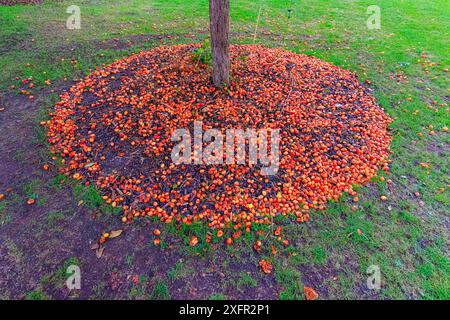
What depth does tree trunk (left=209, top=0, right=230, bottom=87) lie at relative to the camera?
Result: 400 centimetres

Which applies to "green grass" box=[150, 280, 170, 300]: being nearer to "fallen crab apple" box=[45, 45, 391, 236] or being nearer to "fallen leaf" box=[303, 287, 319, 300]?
"fallen crab apple" box=[45, 45, 391, 236]

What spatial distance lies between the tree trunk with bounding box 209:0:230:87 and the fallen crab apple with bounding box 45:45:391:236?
0.21m

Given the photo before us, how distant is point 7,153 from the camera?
3.98 meters

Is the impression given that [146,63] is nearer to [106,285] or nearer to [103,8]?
[106,285]

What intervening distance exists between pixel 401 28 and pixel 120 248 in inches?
375

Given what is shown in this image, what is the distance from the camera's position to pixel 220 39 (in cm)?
423

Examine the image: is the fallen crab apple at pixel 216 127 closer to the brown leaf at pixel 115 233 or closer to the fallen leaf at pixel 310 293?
the brown leaf at pixel 115 233

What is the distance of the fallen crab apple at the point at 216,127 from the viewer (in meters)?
3.43

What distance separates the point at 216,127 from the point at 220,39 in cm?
138

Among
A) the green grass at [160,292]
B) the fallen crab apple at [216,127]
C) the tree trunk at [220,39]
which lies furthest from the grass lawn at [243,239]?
the tree trunk at [220,39]

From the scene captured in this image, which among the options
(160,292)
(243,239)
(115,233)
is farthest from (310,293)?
(115,233)

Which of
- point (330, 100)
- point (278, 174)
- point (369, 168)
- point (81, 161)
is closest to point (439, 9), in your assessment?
point (330, 100)

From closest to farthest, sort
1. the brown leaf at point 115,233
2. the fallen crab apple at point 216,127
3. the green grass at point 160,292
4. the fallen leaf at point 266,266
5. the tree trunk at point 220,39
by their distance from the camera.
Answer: the green grass at point 160,292
the fallen leaf at point 266,266
the brown leaf at point 115,233
the fallen crab apple at point 216,127
the tree trunk at point 220,39

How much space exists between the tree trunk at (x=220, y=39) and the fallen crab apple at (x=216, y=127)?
0.21 m
